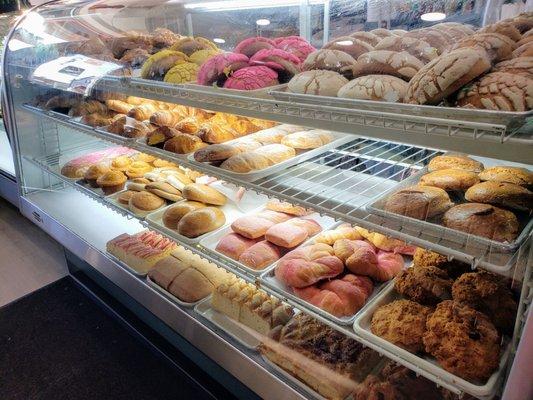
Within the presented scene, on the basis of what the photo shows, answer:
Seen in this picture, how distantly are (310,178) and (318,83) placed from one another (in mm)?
451

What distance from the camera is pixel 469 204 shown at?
115 centimetres

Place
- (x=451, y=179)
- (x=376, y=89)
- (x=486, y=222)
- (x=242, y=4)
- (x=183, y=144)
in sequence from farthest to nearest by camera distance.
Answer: (x=242, y=4) < (x=183, y=144) < (x=451, y=179) < (x=376, y=89) < (x=486, y=222)

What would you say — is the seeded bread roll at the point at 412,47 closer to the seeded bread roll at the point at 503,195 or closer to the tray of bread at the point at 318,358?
the seeded bread roll at the point at 503,195

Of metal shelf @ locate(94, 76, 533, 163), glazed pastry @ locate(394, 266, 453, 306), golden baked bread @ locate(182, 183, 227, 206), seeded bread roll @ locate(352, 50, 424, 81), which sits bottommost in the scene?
golden baked bread @ locate(182, 183, 227, 206)

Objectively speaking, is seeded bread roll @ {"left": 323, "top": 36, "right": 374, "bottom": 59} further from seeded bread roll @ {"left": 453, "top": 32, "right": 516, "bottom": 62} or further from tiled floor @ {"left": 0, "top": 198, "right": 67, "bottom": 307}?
tiled floor @ {"left": 0, "top": 198, "right": 67, "bottom": 307}

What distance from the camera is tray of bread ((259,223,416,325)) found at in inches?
57.3

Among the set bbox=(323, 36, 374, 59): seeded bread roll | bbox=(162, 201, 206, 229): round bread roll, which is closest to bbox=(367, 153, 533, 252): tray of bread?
bbox=(323, 36, 374, 59): seeded bread roll

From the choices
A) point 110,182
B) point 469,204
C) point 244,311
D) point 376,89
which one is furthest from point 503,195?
point 110,182

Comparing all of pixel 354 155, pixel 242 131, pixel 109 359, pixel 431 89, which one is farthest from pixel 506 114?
pixel 109 359

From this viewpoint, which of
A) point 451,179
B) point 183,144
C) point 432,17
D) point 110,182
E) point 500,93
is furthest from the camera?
point 110,182

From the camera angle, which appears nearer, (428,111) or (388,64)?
(428,111)

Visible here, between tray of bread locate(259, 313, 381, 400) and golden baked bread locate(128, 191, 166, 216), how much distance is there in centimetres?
95

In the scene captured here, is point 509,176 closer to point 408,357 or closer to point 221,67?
point 408,357

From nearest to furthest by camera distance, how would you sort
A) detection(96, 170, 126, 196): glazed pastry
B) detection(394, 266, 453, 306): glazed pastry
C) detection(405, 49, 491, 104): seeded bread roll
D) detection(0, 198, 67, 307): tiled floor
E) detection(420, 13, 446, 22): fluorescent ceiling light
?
detection(405, 49, 491, 104): seeded bread roll
detection(394, 266, 453, 306): glazed pastry
detection(420, 13, 446, 22): fluorescent ceiling light
detection(96, 170, 126, 196): glazed pastry
detection(0, 198, 67, 307): tiled floor
